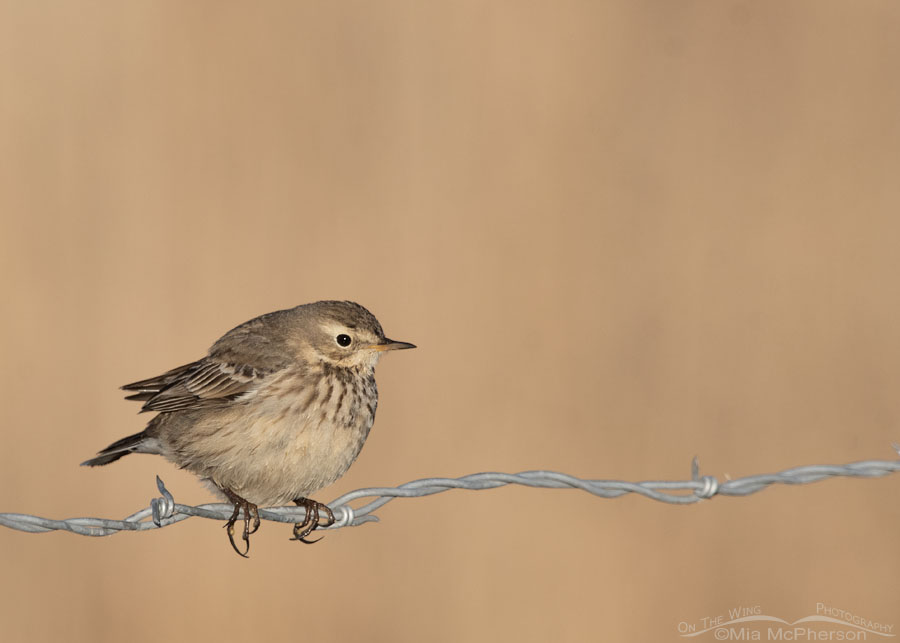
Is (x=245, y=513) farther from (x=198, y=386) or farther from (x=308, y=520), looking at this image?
(x=198, y=386)

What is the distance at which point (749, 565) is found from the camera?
9.70 metres

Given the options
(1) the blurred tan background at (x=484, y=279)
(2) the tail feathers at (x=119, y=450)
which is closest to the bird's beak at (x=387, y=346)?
(2) the tail feathers at (x=119, y=450)

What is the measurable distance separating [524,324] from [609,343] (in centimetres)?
84

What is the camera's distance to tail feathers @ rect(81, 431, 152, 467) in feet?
23.2

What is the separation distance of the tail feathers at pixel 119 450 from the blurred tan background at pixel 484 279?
5.39 feet

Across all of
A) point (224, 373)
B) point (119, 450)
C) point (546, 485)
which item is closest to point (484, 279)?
point (224, 373)

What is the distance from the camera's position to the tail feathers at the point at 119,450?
7.07 m

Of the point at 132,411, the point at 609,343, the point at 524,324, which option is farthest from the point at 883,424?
the point at 132,411

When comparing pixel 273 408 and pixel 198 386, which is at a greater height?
pixel 198 386

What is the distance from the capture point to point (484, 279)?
10.8 m

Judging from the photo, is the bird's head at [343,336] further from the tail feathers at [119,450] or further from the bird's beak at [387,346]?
the tail feathers at [119,450]

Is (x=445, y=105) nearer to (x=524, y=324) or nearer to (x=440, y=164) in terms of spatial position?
(x=440, y=164)

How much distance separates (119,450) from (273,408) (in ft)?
3.86

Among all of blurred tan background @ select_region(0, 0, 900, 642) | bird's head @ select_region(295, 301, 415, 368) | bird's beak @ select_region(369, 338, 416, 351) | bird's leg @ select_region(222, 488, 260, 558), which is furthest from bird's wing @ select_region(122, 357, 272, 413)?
blurred tan background @ select_region(0, 0, 900, 642)
